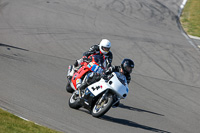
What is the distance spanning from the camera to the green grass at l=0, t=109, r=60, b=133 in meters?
7.18

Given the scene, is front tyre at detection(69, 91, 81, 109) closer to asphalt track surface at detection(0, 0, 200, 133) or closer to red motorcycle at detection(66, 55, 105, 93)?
asphalt track surface at detection(0, 0, 200, 133)

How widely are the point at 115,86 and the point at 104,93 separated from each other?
0.33 m

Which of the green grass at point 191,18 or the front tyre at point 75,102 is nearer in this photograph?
the front tyre at point 75,102

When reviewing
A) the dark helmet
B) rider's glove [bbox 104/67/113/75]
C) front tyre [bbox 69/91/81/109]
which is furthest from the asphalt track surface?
the dark helmet

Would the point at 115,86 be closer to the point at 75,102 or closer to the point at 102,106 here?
the point at 102,106

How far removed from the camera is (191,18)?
28359mm

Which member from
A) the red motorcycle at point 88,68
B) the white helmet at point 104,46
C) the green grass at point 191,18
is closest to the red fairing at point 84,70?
the red motorcycle at point 88,68

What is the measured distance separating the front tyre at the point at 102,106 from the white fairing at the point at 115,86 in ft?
0.67

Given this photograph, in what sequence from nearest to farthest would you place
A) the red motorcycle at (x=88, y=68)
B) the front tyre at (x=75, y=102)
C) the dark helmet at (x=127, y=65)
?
the dark helmet at (x=127, y=65), the front tyre at (x=75, y=102), the red motorcycle at (x=88, y=68)

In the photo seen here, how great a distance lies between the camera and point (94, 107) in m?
9.80

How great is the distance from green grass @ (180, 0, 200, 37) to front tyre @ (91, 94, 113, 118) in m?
16.5

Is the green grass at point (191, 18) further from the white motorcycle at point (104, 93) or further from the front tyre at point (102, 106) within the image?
the front tyre at point (102, 106)

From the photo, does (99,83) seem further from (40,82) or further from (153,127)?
(40,82)

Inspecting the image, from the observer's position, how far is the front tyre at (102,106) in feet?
30.1
